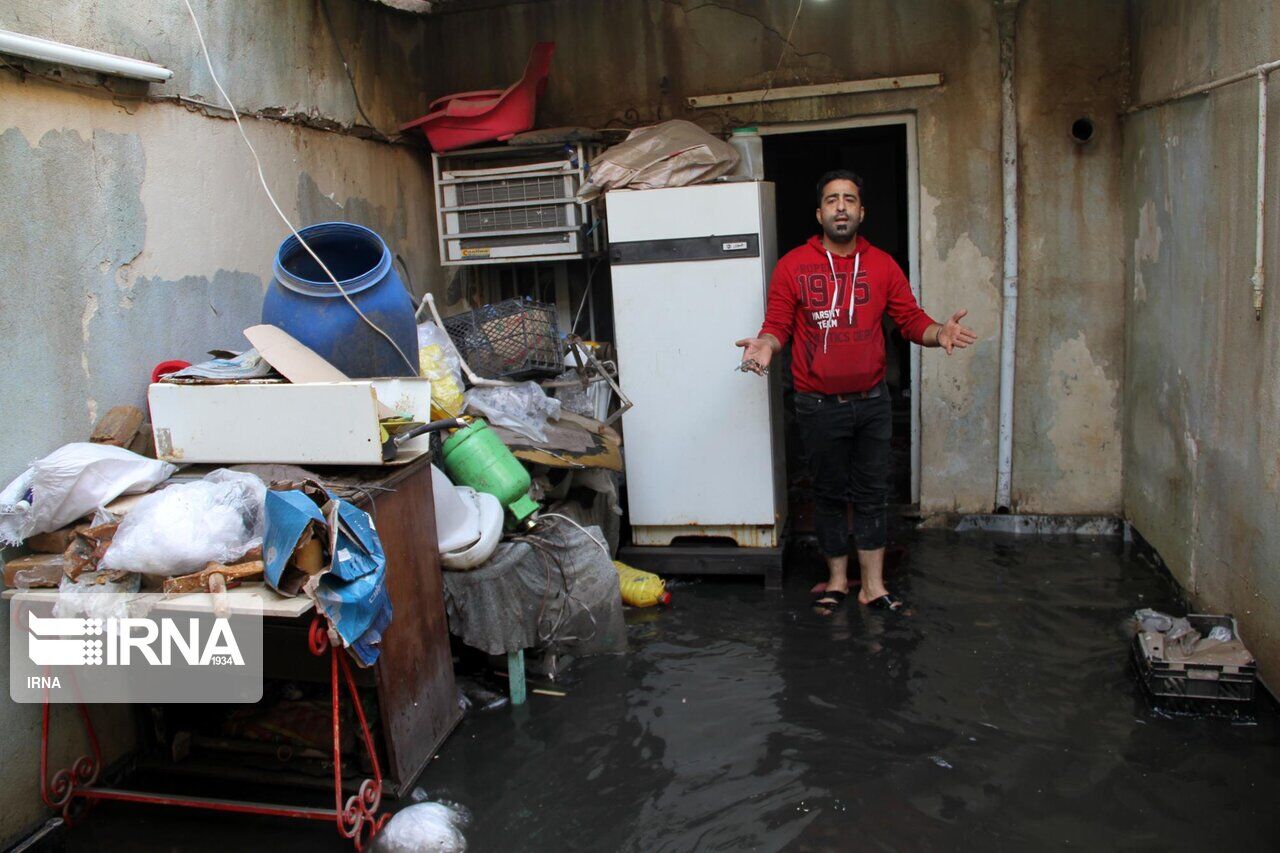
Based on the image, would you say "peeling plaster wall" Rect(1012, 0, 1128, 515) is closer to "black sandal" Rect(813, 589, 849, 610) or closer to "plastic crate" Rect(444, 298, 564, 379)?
"black sandal" Rect(813, 589, 849, 610)

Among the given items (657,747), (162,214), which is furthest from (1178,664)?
(162,214)

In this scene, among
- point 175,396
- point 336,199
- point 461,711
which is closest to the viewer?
point 175,396

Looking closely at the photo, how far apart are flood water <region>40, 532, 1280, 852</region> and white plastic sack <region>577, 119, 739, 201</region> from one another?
2330 millimetres

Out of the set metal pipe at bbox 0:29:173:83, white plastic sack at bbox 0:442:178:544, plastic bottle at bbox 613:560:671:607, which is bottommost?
plastic bottle at bbox 613:560:671:607

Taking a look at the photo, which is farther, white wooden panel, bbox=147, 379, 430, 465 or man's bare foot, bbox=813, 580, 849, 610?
man's bare foot, bbox=813, 580, 849, 610

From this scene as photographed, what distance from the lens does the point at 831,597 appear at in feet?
17.1

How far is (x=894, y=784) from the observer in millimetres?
3551

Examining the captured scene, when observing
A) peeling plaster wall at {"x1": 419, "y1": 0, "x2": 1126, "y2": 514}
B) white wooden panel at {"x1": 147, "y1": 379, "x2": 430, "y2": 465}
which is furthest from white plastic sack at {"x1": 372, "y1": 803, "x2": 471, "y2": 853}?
peeling plaster wall at {"x1": 419, "y1": 0, "x2": 1126, "y2": 514}

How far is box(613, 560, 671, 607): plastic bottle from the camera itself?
5.29 meters

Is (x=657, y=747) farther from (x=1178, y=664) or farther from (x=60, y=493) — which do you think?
(x=60, y=493)

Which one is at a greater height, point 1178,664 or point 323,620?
point 323,620

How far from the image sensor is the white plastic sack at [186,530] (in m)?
3.04

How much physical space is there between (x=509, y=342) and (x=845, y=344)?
5.47ft

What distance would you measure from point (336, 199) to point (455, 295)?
1.34 metres
